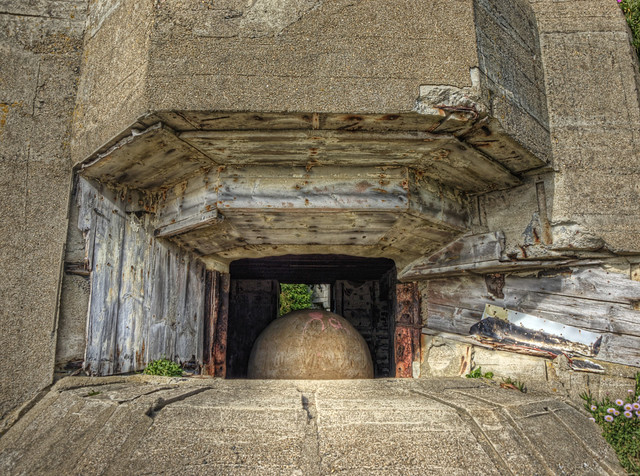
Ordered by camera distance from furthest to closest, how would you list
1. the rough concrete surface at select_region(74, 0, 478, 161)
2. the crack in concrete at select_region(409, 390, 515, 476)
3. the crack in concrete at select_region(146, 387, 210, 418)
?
the rough concrete surface at select_region(74, 0, 478, 161), the crack in concrete at select_region(146, 387, 210, 418), the crack in concrete at select_region(409, 390, 515, 476)

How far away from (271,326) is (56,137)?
122 inches

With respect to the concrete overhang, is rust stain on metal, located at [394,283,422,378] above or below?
below

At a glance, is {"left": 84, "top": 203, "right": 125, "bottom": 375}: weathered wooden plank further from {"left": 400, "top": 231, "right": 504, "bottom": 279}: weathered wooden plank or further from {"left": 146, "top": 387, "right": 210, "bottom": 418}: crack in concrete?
{"left": 400, "top": 231, "right": 504, "bottom": 279}: weathered wooden plank

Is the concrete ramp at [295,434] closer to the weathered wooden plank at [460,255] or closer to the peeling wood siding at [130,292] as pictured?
the peeling wood siding at [130,292]

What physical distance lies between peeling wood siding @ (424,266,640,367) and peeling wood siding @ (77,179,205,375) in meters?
2.52

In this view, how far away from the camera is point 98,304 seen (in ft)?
11.4

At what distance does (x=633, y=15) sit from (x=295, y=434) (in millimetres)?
4401

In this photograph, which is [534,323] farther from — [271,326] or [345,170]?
[271,326]

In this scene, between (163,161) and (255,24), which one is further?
(163,161)

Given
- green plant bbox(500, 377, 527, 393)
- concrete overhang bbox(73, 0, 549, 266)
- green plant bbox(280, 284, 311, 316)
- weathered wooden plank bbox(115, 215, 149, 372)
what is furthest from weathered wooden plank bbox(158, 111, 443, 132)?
green plant bbox(280, 284, 311, 316)

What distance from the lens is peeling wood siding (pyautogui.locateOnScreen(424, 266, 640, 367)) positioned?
3.42 metres

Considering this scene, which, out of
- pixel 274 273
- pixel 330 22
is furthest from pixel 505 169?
pixel 274 273

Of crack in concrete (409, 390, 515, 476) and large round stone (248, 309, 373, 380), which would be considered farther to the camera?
large round stone (248, 309, 373, 380)

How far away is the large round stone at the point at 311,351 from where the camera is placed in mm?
4824
